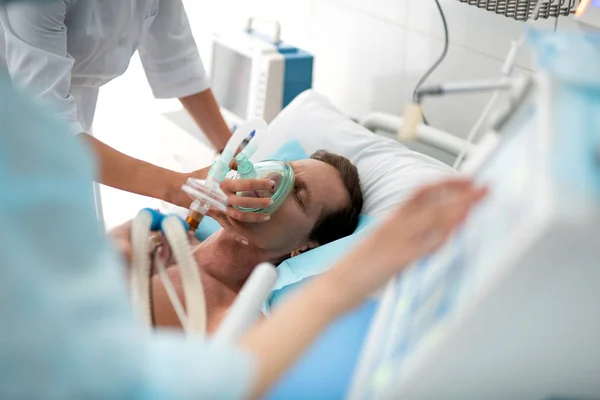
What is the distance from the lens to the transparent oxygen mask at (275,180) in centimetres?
183

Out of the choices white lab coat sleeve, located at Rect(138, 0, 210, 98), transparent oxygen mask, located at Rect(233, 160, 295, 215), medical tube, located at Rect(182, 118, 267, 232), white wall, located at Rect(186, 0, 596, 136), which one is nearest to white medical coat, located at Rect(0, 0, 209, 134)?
white lab coat sleeve, located at Rect(138, 0, 210, 98)

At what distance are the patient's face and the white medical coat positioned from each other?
52 centimetres

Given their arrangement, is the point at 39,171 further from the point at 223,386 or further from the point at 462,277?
the point at 462,277

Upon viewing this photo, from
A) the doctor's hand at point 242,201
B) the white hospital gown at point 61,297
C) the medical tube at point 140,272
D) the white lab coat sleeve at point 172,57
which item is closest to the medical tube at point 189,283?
the medical tube at point 140,272

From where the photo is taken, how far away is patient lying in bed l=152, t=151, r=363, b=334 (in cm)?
186

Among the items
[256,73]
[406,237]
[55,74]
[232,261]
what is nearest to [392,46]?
[256,73]

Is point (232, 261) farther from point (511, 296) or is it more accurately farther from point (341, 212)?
point (511, 296)

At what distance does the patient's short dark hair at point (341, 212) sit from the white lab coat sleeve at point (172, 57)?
48 centimetres

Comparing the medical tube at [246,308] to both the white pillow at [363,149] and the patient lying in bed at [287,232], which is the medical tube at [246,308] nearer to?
the patient lying in bed at [287,232]

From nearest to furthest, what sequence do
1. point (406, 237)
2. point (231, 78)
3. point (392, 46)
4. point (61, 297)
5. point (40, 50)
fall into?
point (61, 297) → point (406, 237) → point (40, 50) → point (392, 46) → point (231, 78)

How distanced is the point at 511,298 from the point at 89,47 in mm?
1457

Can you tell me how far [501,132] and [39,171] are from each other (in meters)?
0.56

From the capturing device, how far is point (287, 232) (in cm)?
189

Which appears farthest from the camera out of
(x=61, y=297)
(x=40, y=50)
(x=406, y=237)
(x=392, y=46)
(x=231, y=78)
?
(x=231, y=78)
